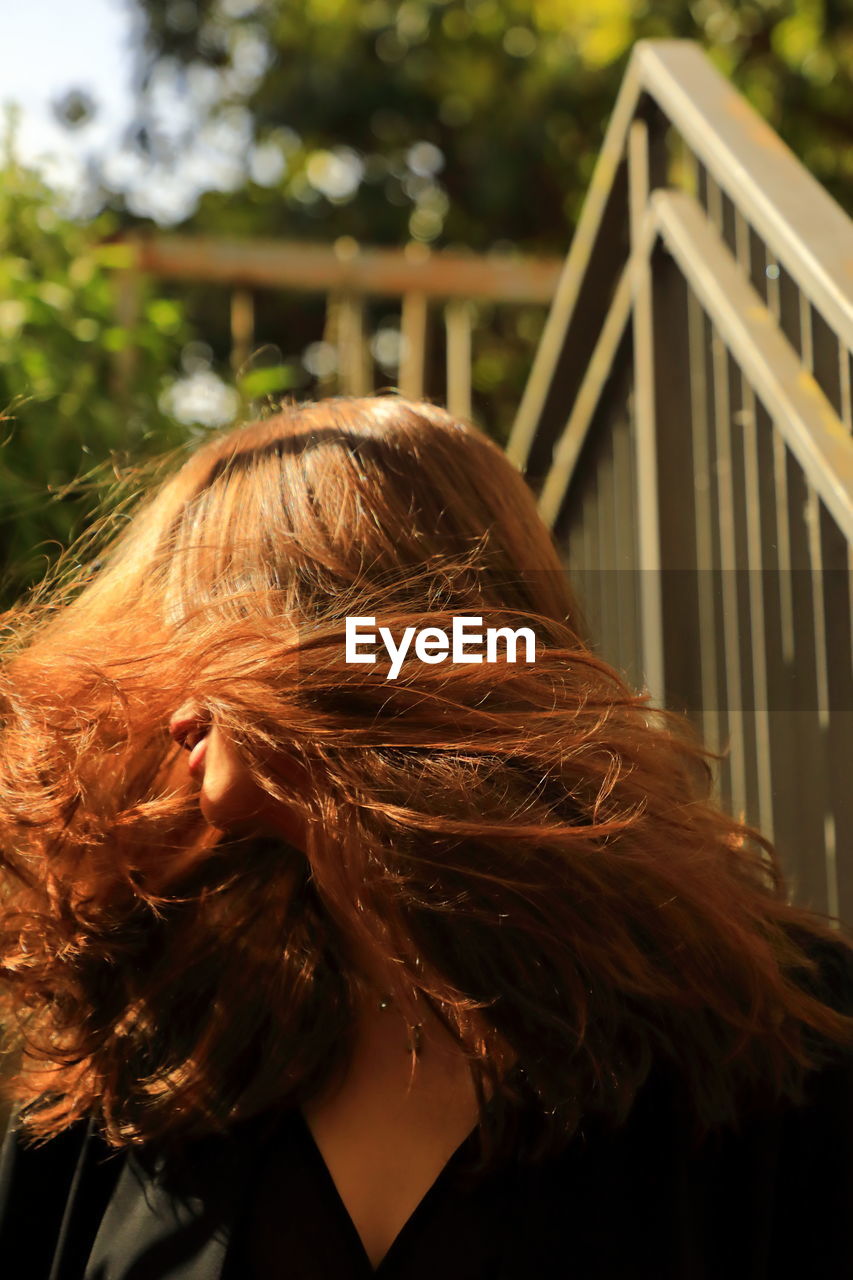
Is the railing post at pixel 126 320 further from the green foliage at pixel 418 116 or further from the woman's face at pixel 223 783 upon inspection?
the green foliage at pixel 418 116

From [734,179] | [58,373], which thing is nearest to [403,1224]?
[734,179]

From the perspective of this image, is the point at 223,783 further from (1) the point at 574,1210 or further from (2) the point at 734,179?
(2) the point at 734,179

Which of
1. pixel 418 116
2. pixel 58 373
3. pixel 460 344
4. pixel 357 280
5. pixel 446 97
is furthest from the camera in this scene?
pixel 418 116

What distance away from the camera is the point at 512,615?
1.22m

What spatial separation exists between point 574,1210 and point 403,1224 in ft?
0.51

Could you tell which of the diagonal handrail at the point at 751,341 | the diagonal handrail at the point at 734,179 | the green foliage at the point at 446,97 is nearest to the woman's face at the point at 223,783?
the diagonal handrail at the point at 751,341

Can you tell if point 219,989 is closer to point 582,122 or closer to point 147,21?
point 582,122

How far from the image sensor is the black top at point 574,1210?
1.05 m

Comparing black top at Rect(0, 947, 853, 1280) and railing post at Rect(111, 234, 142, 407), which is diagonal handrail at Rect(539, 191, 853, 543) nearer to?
black top at Rect(0, 947, 853, 1280)

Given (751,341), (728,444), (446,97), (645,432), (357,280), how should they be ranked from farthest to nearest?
(446,97)
(357,280)
(645,432)
(728,444)
(751,341)

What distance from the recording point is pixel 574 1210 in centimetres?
106

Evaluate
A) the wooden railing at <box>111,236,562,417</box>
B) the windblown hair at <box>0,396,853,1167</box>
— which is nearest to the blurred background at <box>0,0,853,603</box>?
the wooden railing at <box>111,236,562,417</box>

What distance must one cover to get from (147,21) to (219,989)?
45.5 ft

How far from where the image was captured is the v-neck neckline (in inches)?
41.8
